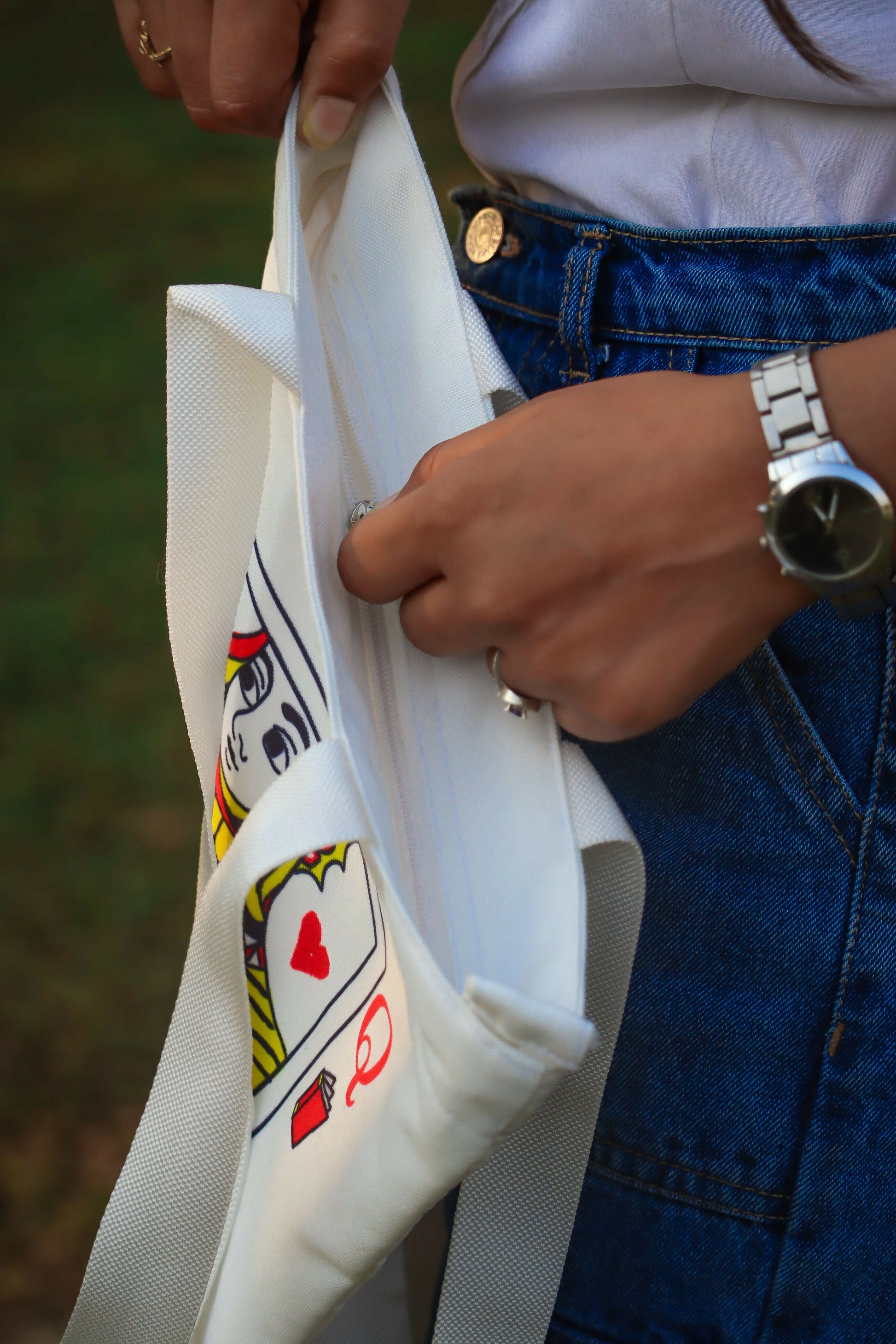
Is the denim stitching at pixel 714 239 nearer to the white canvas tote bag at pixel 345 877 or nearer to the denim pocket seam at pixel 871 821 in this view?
the white canvas tote bag at pixel 345 877

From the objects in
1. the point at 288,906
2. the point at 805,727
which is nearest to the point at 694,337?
the point at 805,727

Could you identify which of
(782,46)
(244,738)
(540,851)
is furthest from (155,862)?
(782,46)

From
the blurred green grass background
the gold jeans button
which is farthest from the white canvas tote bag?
the blurred green grass background

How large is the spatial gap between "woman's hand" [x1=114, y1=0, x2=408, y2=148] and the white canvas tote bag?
1.0 inches

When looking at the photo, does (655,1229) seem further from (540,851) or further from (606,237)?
(606,237)

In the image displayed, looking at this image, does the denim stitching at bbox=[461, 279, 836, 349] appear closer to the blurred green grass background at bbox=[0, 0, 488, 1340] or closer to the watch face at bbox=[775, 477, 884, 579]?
the watch face at bbox=[775, 477, 884, 579]

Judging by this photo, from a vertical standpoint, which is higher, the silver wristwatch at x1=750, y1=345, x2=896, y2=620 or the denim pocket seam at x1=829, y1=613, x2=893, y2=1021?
the silver wristwatch at x1=750, y1=345, x2=896, y2=620

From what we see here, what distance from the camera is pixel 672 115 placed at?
2.46 ft

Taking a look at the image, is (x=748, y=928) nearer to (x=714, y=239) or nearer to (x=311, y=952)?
(x=311, y=952)

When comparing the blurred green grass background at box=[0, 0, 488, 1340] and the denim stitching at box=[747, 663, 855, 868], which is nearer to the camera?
the denim stitching at box=[747, 663, 855, 868]

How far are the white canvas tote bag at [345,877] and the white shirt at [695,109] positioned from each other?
108 millimetres

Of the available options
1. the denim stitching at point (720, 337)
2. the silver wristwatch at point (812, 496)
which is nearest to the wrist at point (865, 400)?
the silver wristwatch at point (812, 496)

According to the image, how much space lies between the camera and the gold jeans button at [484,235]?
86 centimetres

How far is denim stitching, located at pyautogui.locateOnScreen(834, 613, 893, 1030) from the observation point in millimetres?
667
